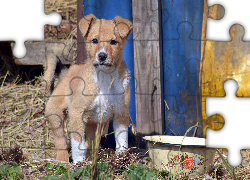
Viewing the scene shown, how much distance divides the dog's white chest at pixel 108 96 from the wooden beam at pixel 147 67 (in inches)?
24.8

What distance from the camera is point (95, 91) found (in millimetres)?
3641

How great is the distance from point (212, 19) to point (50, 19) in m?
1.73

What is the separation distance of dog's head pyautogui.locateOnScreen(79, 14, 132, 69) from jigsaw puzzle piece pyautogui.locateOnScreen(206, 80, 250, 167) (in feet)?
3.69

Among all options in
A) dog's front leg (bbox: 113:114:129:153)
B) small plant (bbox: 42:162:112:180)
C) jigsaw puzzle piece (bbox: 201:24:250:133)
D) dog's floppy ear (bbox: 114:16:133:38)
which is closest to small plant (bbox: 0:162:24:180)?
small plant (bbox: 42:162:112:180)

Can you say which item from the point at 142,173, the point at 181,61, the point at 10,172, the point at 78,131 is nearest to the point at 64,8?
the point at 181,61

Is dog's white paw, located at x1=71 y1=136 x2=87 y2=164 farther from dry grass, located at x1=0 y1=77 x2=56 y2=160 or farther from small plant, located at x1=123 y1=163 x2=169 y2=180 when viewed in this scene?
dry grass, located at x1=0 y1=77 x2=56 y2=160

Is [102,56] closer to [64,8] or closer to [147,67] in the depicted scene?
[147,67]

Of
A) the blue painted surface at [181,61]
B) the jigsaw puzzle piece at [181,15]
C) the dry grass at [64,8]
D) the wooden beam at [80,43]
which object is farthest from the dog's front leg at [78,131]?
the dry grass at [64,8]

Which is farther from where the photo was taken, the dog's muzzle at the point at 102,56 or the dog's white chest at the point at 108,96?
the dog's white chest at the point at 108,96

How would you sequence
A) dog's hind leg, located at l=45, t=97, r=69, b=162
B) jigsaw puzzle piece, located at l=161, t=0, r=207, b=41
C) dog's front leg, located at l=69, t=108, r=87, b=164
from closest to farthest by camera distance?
dog's front leg, located at l=69, t=108, r=87, b=164, dog's hind leg, located at l=45, t=97, r=69, b=162, jigsaw puzzle piece, located at l=161, t=0, r=207, b=41

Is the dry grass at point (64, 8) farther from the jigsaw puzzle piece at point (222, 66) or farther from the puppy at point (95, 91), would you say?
the jigsaw puzzle piece at point (222, 66)

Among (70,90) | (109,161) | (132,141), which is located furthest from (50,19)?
(132,141)

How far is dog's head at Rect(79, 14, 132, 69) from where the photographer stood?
3.39m

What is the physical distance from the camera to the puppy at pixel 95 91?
137 inches
